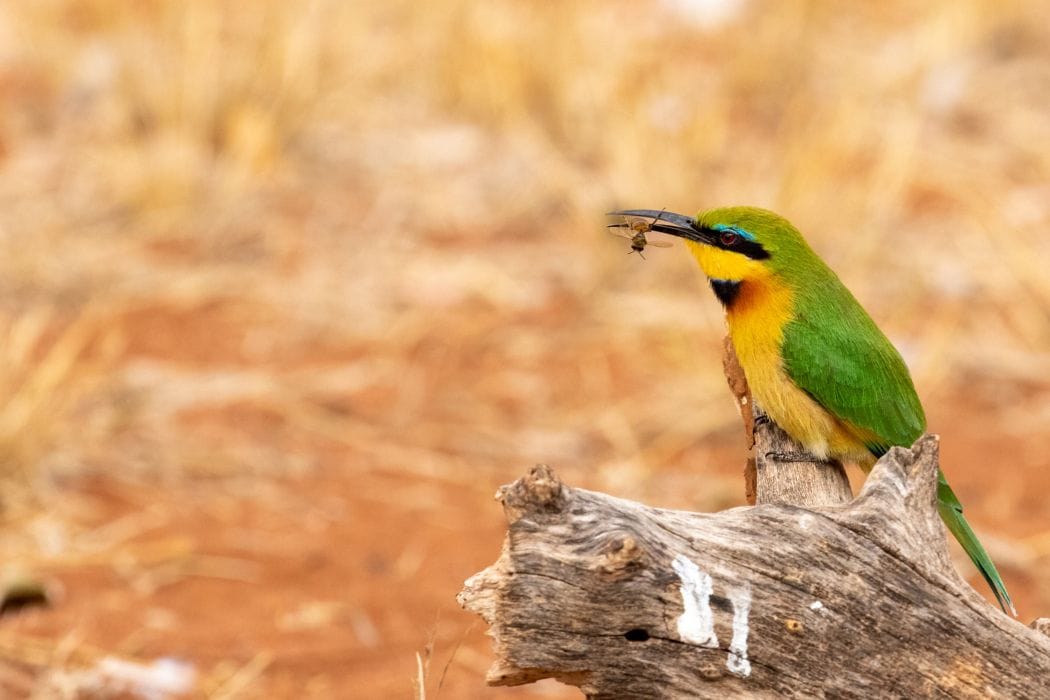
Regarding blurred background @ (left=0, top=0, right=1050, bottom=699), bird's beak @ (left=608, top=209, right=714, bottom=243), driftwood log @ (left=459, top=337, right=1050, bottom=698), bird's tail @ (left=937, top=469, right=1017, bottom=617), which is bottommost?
driftwood log @ (left=459, top=337, right=1050, bottom=698)

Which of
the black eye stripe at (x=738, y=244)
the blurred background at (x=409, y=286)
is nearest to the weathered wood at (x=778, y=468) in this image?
the black eye stripe at (x=738, y=244)

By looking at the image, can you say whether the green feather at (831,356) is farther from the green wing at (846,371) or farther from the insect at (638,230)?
the insect at (638,230)

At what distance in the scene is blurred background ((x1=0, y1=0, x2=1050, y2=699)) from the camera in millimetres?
4246

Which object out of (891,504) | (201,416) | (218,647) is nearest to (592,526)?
(891,504)

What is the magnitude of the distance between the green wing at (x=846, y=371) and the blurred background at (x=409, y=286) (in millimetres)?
856

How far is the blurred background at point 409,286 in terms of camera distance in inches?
167

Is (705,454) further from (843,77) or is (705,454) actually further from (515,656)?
(843,77)

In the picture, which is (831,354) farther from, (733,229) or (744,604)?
(744,604)

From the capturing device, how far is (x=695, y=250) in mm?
3090

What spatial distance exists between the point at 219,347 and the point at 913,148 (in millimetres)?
3493

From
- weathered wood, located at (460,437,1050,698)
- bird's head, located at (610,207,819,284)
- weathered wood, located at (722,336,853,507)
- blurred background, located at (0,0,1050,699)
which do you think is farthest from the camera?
blurred background, located at (0,0,1050,699)

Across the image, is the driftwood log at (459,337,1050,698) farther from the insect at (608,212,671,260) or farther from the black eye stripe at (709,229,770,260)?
the insect at (608,212,671,260)

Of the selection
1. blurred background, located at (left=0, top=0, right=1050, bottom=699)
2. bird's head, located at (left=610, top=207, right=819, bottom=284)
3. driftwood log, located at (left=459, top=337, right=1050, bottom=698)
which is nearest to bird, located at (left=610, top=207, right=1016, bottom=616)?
bird's head, located at (left=610, top=207, right=819, bottom=284)

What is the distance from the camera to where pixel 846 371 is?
306 centimetres
